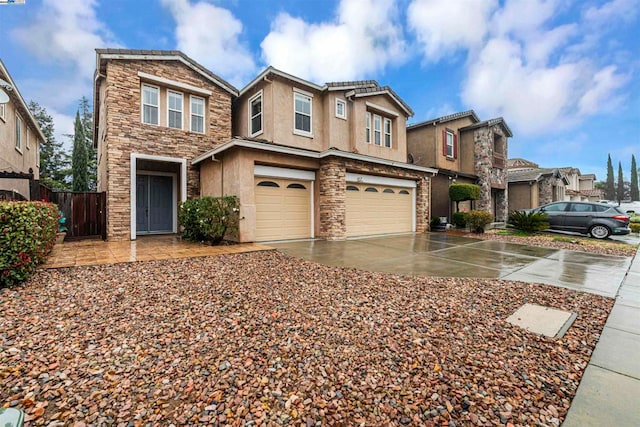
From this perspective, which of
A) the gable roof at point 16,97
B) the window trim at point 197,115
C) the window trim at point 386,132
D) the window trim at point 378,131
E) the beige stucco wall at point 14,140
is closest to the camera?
the gable roof at point 16,97

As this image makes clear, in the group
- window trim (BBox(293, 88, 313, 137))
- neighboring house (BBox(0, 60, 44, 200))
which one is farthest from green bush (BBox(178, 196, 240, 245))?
neighboring house (BBox(0, 60, 44, 200))

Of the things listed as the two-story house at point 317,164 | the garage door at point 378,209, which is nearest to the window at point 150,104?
the two-story house at point 317,164

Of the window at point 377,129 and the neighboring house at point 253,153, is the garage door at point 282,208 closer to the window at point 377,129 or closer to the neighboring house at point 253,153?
the neighboring house at point 253,153

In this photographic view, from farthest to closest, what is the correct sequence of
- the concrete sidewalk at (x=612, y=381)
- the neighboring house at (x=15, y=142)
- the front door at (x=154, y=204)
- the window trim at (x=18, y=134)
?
1. the window trim at (x=18, y=134)
2. the front door at (x=154, y=204)
3. the neighboring house at (x=15, y=142)
4. the concrete sidewalk at (x=612, y=381)

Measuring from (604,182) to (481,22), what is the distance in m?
67.9

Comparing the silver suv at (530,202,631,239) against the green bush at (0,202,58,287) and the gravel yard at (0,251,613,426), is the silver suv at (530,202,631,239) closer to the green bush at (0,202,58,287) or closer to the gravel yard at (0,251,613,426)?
the gravel yard at (0,251,613,426)

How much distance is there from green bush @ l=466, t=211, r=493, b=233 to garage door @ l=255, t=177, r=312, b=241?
802 centimetres

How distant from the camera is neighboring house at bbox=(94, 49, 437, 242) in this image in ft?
32.3

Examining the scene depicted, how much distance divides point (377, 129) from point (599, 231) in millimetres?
10415

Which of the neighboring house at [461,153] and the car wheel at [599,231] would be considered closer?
the car wheel at [599,231]

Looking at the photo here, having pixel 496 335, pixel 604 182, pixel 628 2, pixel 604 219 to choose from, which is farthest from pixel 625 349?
pixel 604 182

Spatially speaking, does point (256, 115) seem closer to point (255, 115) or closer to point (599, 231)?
point (255, 115)

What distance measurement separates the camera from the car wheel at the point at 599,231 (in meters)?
11.9

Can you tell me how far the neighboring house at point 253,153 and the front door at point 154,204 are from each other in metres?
0.04
